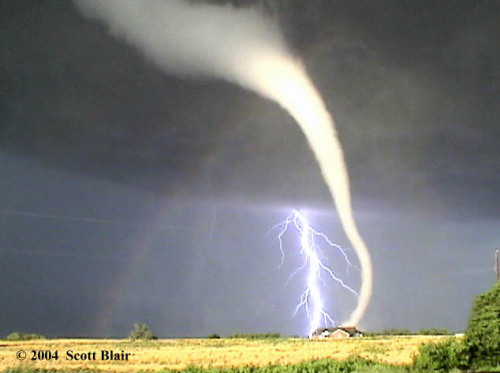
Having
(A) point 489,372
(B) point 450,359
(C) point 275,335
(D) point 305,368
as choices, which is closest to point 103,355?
(D) point 305,368

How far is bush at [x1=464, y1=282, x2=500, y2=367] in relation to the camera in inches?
1369

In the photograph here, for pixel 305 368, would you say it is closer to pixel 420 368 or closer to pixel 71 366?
pixel 420 368

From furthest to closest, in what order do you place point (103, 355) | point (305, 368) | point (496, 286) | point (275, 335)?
1. point (275, 335)
2. point (103, 355)
3. point (496, 286)
4. point (305, 368)

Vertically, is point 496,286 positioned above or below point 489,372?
above

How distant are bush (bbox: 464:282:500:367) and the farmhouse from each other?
6356 cm

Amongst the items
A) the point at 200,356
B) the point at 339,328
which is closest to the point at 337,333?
the point at 339,328

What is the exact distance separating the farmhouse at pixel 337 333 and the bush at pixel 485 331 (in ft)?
209

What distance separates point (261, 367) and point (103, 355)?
18445mm

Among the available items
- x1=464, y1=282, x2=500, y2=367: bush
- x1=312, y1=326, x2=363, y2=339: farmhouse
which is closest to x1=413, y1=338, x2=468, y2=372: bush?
x1=464, y1=282, x2=500, y2=367: bush

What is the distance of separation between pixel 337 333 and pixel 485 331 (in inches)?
2738

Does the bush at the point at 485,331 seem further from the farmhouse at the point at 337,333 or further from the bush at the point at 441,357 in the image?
the farmhouse at the point at 337,333

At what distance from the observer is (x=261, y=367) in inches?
1419

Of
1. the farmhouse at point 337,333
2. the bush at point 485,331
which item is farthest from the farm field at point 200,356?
the farmhouse at point 337,333

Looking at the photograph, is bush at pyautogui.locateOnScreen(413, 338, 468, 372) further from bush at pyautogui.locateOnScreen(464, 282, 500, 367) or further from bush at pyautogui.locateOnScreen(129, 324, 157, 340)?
bush at pyautogui.locateOnScreen(129, 324, 157, 340)
